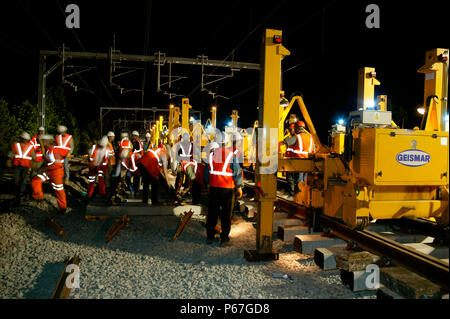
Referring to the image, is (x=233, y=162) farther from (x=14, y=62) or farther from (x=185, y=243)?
(x=14, y=62)

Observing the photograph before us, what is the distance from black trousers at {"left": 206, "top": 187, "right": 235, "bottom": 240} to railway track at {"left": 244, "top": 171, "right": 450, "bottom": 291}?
1.51 metres

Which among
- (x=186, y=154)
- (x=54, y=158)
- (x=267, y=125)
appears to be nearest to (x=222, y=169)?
(x=267, y=125)

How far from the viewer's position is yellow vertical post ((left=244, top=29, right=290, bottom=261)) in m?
4.83

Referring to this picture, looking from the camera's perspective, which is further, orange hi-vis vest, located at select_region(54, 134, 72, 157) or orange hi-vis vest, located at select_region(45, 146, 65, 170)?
orange hi-vis vest, located at select_region(54, 134, 72, 157)

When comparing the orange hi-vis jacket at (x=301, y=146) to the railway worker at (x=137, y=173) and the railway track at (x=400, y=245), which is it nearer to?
the railway track at (x=400, y=245)

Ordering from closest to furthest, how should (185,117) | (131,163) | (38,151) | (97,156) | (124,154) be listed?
(97,156)
(131,163)
(124,154)
(38,151)
(185,117)

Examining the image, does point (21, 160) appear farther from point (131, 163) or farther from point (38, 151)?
A: point (131, 163)

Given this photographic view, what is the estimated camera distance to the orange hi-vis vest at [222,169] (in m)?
5.78

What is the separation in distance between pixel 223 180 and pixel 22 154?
6.39 metres

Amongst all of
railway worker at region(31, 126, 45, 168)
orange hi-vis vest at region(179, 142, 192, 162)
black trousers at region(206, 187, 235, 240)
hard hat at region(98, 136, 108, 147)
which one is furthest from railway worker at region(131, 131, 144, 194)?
black trousers at region(206, 187, 235, 240)

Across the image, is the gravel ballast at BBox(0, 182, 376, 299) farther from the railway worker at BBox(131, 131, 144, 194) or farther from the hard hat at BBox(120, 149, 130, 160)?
the hard hat at BBox(120, 149, 130, 160)

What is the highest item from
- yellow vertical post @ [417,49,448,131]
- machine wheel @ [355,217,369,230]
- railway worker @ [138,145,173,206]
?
yellow vertical post @ [417,49,448,131]

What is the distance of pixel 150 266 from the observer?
4812mm

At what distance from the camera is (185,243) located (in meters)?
5.97
